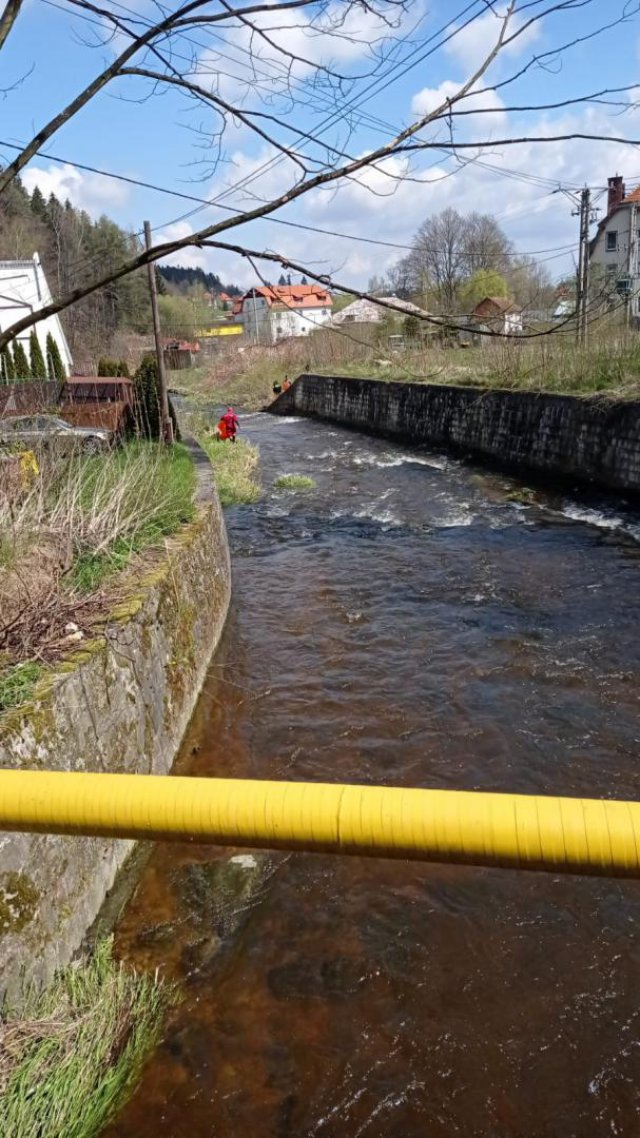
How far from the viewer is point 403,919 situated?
432 cm

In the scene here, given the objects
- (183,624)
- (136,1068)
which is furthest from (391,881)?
(183,624)

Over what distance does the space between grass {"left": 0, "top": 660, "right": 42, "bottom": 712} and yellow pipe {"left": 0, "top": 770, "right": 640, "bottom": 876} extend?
2.42m

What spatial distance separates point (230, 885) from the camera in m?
4.61

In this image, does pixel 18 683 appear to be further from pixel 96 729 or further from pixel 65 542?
pixel 65 542

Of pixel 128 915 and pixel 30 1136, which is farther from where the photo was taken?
pixel 128 915

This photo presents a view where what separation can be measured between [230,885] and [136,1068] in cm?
135

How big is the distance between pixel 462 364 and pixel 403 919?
75.8 feet

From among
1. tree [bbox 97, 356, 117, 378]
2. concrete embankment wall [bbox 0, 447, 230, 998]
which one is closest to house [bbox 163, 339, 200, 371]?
tree [bbox 97, 356, 117, 378]

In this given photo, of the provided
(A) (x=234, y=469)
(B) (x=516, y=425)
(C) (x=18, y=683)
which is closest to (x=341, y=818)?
(C) (x=18, y=683)

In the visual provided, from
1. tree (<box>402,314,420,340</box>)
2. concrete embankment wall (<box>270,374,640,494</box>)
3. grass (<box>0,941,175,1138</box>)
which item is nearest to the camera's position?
grass (<box>0,941,175,1138</box>)

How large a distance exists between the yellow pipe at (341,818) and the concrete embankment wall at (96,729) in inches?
76.2

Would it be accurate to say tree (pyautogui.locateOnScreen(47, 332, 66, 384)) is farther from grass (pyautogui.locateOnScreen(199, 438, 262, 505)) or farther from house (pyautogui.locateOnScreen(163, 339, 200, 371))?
house (pyautogui.locateOnScreen(163, 339, 200, 371))

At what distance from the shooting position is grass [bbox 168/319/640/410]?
617 inches

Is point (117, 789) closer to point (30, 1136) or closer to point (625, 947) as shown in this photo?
point (30, 1136)
